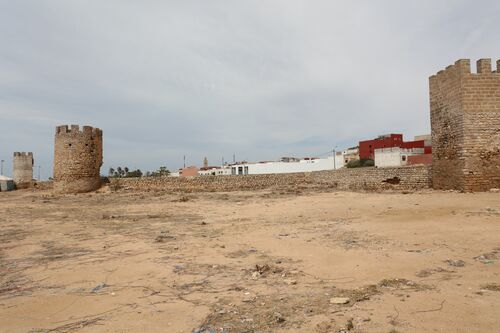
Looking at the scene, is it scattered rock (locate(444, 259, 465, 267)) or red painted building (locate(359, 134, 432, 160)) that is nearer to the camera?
scattered rock (locate(444, 259, 465, 267))

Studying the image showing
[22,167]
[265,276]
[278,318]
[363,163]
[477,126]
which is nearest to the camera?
[278,318]

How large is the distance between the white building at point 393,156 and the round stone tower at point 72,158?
94.7 ft

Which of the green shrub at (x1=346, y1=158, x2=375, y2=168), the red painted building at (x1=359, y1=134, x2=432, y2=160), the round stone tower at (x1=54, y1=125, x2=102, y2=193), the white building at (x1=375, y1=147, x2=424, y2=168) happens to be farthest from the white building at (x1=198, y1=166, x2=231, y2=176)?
the round stone tower at (x1=54, y1=125, x2=102, y2=193)

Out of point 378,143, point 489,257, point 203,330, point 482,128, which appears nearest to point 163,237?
point 203,330

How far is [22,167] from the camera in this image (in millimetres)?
32125

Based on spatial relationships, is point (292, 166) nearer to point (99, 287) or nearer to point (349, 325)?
point (99, 287)

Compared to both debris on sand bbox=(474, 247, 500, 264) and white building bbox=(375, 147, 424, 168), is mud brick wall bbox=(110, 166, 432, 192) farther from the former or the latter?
white building bbox=(375, 147, 424, 168)

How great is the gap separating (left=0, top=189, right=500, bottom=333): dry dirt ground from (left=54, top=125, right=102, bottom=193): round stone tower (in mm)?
14720

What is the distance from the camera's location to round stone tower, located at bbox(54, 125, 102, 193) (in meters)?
22.2

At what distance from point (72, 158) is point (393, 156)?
101 ft

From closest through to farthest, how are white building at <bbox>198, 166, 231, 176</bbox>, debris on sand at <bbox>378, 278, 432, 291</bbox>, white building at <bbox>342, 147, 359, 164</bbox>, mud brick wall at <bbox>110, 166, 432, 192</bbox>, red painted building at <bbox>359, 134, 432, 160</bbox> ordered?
debris on sand at <bbox>378, 278, 432, 291</bbox> < mud brick wall at <bbox>110, 166, 432, 192</bbox> < red painted building at <bbox>359, 134, 432, 160</bbox> < white building at <bbox>342, 147, 359, 164</bbox> < white building at <bbox>198, 166, 231, 176</bbox>

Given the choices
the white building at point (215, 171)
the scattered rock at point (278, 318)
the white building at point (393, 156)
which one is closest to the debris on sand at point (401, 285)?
the scattered rock at point (278, 318)

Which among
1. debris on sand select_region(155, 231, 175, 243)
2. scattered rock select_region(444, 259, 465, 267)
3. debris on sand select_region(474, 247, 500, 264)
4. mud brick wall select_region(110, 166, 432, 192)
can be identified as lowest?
debris on sand select_region(155, 231, 175, 243)

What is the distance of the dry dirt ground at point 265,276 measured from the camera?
313 cm
